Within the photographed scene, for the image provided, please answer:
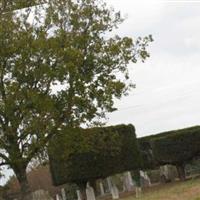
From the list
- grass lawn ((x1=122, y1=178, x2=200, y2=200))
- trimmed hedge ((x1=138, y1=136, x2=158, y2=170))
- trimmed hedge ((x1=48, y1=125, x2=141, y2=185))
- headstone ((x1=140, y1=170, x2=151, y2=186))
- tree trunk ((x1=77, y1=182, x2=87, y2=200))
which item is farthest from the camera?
headstone ((x1=140, y1=170, x2=151, y2=186))

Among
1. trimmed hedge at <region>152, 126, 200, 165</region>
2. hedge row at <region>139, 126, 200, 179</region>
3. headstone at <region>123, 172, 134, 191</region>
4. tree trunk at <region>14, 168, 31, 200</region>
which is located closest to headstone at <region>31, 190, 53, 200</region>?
headstone at <region>123, 172, 134, 191</region>

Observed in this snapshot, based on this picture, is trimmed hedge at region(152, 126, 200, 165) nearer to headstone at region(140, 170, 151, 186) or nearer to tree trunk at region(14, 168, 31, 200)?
headstone at region(140, 170, 151, 186)

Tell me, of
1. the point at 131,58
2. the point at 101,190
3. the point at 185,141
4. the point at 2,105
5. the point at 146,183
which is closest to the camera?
the point at 2,105

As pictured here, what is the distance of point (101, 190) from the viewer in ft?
148

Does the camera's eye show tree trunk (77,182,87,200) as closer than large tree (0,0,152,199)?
No

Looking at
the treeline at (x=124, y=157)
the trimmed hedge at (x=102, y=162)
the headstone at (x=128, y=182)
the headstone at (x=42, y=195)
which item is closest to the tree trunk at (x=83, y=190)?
the treeline at (x=124, y=157)

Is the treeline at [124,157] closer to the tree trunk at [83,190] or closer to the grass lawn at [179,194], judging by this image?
the tree trunk at [83,190]

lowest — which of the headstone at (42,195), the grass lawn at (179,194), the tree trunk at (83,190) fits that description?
the grass lawn at (179,194)

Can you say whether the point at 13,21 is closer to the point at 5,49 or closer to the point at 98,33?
the point at 5,49

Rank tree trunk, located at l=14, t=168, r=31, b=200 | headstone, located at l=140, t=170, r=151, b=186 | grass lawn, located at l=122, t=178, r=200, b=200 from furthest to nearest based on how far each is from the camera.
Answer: headstone, located at l=140, t=170, r=151, b=186 < tree trunk, located at l=14, t=168, r=31, b=200 < grass lawn, located at l=122, t=178, r=200, b=200

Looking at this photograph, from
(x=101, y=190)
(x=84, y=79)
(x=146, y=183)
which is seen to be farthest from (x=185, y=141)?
(x=84, y=79)

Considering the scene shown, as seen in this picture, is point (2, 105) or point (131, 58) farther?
point (131, 58)

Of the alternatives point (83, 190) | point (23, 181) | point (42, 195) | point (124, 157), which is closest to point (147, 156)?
point (124, 157)

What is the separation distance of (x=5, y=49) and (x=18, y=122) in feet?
9.46
